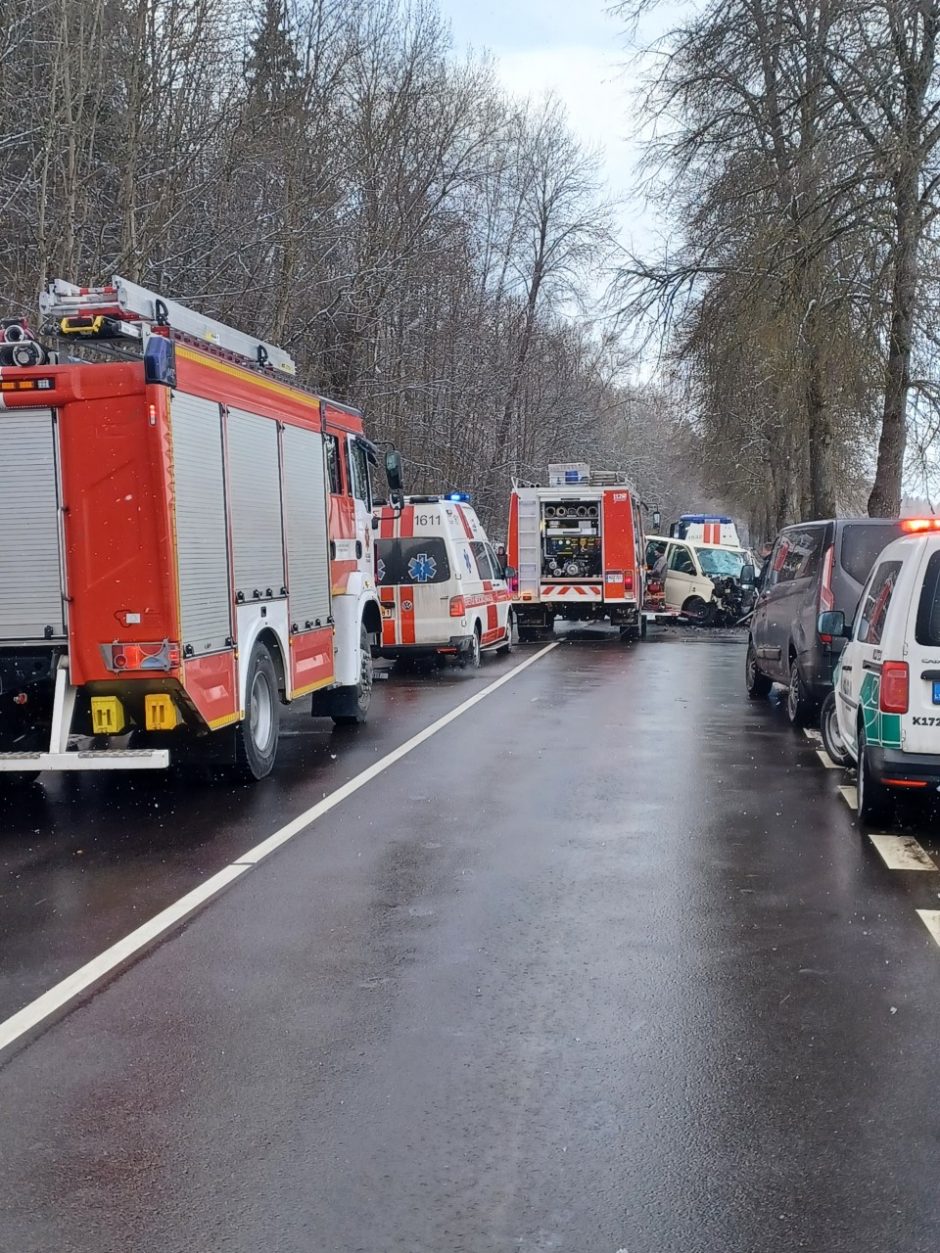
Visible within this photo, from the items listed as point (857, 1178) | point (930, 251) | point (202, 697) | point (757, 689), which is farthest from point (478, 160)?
point (857, 1178)

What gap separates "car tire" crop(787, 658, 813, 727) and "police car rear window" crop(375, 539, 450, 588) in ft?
20.7

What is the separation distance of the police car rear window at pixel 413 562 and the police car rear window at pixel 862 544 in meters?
7.23

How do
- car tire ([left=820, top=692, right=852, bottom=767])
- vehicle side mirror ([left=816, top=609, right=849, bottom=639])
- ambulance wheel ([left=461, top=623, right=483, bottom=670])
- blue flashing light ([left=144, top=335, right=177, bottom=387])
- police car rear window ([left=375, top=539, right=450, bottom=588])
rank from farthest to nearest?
ambulance wheel ([left=461, top=623, right=483, bottom=670])
police car rear window ([left=375, top=539, right=450, bottom=588])
car tire ([left=820, top=692, right=852, bottom=767])
vehicle side mirror ([left=816, top=609, right=849, bottom=639])
blue flashing light ([left=144, top=335, right=177, bottom=387])

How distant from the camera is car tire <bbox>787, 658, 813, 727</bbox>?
12562 mm

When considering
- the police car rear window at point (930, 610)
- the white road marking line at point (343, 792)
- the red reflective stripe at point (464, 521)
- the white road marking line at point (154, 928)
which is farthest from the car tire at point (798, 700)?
the red reflective stripe at point (464, 521)

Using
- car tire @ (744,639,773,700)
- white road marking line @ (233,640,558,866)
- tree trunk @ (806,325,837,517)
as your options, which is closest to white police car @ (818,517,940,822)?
white road marking line @ (233,640,558,866)

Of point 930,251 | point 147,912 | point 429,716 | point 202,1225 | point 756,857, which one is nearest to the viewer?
point 202,1225

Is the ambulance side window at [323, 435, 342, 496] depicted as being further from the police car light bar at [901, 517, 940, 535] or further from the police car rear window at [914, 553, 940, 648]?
the police car rear window at [914, 553, 940, 648]

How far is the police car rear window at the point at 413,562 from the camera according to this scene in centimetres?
1822

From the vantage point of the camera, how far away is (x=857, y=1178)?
142 inches

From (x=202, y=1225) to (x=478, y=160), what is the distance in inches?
1228

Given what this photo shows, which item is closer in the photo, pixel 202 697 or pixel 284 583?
pixel 202 697

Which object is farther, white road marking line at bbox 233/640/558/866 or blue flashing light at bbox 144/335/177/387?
blue flashing light at bbox 144/335/177/387

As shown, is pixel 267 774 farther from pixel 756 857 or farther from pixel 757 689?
pixel 757 689
